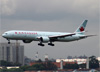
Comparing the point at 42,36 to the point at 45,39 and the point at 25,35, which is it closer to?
the point at 45,39

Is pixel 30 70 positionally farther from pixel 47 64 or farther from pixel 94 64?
pixel 94 64

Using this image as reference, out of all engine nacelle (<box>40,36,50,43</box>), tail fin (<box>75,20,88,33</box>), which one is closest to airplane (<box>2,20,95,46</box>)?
engine nacelle (<box>40,36,50,43</box>)

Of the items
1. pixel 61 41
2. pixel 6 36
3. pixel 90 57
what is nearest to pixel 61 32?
pixel 61 41

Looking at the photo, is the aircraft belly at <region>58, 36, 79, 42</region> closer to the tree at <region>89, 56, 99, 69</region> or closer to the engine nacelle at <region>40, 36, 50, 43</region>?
the engine nacelle at <region>40, 36, 50, 43</region>

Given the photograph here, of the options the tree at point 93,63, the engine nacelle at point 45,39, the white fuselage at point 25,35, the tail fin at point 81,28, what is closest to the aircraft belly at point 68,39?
the white fuselage at point 25,35

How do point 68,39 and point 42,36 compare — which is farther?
point 68,39

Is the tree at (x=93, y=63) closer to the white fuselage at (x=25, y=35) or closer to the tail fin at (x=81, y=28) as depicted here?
the tail fin at (x=81, y=28)

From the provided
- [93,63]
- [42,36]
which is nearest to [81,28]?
[42,36]

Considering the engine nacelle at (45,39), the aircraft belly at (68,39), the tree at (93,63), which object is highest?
the aircraft belly at (68,39)

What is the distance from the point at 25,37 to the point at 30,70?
4364cm

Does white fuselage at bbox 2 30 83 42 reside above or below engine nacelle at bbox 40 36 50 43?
above

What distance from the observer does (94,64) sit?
166 meters

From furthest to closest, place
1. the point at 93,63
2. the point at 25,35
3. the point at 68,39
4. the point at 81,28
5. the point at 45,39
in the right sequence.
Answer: the point at 93,63
the point at 81,28
the point at 68,39
the point at 45,39
the point at 25,35

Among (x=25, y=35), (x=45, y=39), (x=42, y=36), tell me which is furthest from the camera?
(x=42, y=36)
